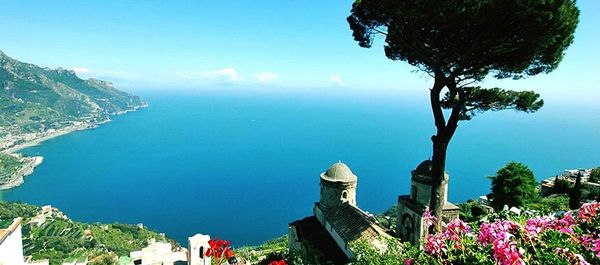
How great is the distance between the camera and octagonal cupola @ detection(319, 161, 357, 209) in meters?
16.9

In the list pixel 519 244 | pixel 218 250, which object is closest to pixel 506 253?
Result: pixel 519 244

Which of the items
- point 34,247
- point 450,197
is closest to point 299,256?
point 34,247

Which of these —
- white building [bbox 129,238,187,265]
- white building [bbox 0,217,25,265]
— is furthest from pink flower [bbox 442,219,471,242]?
white building [bbox 129,238,187,265]

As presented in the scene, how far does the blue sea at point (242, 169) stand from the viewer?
6869 cm

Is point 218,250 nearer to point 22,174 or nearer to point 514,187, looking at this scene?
point 514,187

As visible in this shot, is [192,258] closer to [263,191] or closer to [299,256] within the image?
[299,256]

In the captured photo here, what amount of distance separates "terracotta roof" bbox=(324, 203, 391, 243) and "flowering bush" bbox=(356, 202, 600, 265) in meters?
8.43

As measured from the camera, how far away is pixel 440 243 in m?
4.21

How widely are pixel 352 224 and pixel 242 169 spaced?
89419mm

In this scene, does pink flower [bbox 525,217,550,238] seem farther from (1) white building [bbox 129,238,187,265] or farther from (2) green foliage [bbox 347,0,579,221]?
(1) white building [bbox 129,238,187,265]

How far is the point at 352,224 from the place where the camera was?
1409 centimetres

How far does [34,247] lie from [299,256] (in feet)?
160

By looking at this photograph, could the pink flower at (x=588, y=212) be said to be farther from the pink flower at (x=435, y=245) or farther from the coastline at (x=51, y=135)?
the coastline at (x=51, y=135)

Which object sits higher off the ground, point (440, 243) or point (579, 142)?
point (440, 243)
